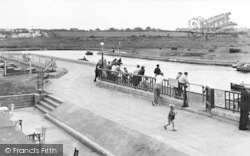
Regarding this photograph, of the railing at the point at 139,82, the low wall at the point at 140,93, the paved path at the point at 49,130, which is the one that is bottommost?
the paved path at the point at 49,130

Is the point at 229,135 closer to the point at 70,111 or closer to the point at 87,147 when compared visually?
the point at 87,147

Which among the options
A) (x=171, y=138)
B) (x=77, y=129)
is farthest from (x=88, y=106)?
(x=171, y=138)

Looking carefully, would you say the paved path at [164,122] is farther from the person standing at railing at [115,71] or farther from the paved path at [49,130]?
the paved path at [49,130]

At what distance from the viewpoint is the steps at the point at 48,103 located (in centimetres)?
1755

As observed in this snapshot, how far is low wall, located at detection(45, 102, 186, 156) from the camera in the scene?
33.4ft

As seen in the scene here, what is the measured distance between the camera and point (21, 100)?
19188 millimetres

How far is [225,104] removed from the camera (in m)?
12.8

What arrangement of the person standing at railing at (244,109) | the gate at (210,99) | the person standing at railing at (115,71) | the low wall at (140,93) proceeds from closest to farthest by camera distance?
the person standing at railing at (244,109)
the gate at (210,99)
the low wall at (140,93)
the person standing at railing at (115,71)

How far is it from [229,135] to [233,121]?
4.66ft

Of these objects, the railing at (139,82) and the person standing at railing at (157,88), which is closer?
the person standing at railing at (157,88)

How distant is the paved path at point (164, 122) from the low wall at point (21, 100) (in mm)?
1277

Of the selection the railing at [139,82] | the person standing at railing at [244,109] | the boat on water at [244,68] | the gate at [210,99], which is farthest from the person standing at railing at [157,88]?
the boat on water at [244,68]

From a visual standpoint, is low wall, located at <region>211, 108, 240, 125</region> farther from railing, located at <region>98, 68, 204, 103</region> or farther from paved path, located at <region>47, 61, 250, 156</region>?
railing, located at <region>98, 68, 204, 103</region>

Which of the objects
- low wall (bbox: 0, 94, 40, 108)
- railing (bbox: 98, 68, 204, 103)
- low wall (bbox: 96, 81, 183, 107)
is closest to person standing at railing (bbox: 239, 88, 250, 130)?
railing (bbox: 98, 68, 204, 103)
